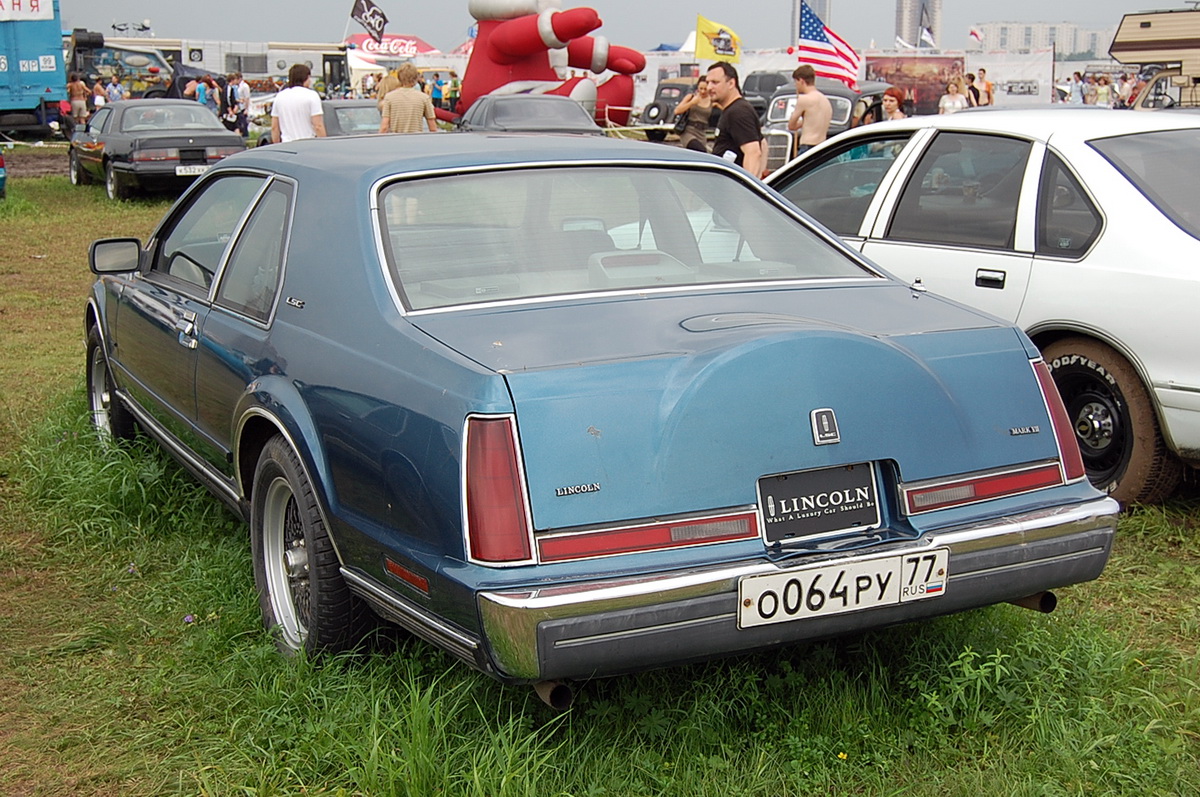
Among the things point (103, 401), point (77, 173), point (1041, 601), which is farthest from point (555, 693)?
point (77, 173)

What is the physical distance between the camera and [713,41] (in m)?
32.4

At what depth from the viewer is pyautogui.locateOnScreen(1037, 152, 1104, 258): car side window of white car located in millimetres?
4898

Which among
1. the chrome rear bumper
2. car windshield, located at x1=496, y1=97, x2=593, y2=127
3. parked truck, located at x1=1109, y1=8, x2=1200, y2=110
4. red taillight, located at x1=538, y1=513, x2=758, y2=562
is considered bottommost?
the chrome rear bumper

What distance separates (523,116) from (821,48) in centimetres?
463

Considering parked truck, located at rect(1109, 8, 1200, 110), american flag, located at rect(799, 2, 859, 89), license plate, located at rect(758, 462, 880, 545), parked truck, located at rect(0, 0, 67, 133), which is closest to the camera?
license plate, located at rect(758, 462, 880, 545)

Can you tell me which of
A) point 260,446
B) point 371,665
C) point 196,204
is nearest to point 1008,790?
point 371,665

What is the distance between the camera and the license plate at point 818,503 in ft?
9.28

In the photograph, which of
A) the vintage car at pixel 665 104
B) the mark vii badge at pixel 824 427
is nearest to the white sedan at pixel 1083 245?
the mark vii badge at pixel 824 427

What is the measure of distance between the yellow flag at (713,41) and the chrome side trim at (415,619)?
98.9 ft

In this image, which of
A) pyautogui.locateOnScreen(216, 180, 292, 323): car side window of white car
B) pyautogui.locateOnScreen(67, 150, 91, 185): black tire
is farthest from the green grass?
pyautogui.locateOnScreen(67, 150, 91, 185): black tire

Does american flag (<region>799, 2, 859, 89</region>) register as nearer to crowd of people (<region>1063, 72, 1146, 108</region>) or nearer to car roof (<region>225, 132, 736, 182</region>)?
crowd of people (<region>1063, 72, 1146, 108</region>)

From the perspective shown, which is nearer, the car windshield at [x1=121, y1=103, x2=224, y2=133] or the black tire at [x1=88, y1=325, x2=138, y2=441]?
the black tire at [x1=88, y1=325, x2=138, y2=441]

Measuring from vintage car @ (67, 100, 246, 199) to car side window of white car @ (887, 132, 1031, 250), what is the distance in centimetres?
1297

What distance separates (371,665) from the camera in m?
3.31
